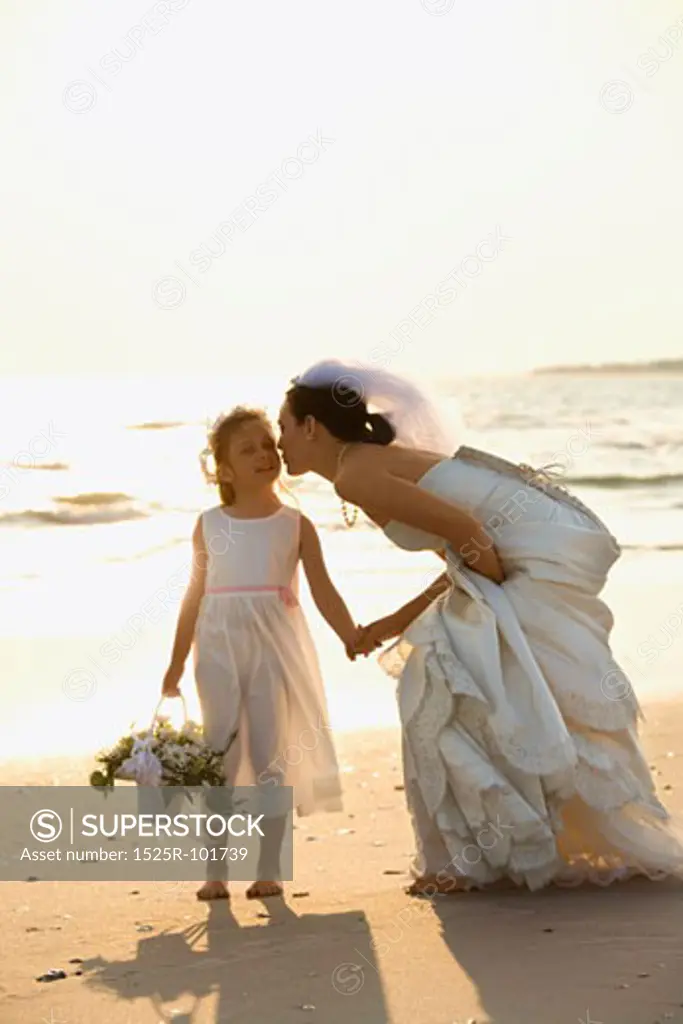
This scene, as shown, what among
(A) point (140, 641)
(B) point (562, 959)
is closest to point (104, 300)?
(A) point (140, 641)

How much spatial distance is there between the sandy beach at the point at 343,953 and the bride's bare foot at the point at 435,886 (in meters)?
0.05

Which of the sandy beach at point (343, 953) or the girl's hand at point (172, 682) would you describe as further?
the girl's hand at point (172, 682)

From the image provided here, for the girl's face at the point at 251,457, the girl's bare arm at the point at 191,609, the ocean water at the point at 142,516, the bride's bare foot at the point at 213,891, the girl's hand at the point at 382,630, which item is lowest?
the bride's bare foot at the point at 213,891

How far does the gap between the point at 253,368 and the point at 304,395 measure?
1468 inches

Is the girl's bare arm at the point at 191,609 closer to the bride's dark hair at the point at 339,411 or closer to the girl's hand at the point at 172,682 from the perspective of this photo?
the girl's hand at the point at 172,682

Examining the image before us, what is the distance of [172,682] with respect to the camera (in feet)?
17.5

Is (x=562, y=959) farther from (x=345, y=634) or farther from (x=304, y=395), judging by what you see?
(x=304, y=395)

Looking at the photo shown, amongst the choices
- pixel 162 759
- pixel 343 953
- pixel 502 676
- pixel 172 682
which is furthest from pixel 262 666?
pixel 343 953

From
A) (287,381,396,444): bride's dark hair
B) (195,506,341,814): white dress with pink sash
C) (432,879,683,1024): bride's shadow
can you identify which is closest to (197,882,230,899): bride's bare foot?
(195,506,341,814): white dress with pink sash

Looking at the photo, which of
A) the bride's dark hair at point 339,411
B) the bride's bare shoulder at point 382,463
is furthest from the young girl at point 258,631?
the bride's bare shoulder at point 382,463

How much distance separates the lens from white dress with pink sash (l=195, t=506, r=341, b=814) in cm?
532

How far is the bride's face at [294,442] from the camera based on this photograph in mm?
5270

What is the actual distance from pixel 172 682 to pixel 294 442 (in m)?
0.95

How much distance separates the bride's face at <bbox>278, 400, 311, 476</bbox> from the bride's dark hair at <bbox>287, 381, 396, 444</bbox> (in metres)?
0.02
